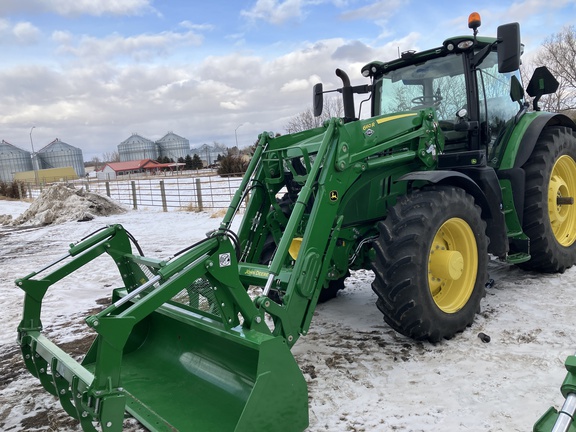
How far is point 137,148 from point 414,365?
96199mm

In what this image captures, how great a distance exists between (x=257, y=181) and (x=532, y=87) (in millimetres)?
3545

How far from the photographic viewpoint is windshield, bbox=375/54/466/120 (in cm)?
501

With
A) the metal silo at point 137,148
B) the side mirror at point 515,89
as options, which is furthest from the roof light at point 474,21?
the metal silo at point 137,148

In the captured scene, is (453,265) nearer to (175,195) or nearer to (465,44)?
(465,44)

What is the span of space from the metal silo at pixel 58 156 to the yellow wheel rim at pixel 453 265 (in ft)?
276

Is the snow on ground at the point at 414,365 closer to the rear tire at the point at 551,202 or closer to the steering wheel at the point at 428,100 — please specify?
the rear tire at the point at 551,202

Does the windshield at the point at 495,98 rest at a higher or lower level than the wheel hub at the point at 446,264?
higher

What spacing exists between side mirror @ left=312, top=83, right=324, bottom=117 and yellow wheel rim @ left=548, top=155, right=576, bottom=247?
2.80 m

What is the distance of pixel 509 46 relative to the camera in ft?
13.3

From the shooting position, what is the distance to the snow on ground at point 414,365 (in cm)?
301

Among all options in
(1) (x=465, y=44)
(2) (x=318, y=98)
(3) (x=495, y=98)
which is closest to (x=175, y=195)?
(2) (x=318, y=98)

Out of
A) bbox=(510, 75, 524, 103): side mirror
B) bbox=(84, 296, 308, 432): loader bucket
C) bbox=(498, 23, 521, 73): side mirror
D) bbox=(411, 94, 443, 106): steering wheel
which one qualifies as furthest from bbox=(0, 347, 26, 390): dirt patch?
bbox=(510, 75, 524, 103): side mirror

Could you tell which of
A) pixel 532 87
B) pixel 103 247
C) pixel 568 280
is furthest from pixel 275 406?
pixel 532 87

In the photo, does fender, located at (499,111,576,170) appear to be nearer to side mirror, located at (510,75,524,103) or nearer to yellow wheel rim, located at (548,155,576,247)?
side mirror, located at (510,75,524,103)
